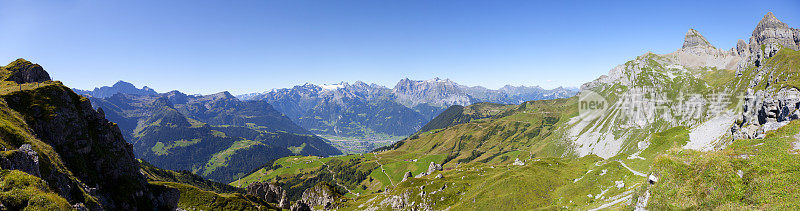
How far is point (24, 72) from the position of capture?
233 ft

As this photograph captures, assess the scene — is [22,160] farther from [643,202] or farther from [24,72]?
[643,202]

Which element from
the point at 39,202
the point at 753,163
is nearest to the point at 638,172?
the point at 753,163

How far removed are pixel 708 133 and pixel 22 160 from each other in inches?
5748

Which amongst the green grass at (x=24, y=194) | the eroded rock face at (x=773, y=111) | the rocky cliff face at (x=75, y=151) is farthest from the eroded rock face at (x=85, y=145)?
the eroded rock face at (x=773, y=111)

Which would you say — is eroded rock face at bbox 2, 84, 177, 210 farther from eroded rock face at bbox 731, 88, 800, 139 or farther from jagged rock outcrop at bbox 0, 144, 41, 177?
eroded rock face at bbox 731, 88, 800, 139

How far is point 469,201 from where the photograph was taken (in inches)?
3521

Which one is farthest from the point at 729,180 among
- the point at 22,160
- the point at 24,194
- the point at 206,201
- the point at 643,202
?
the point at 206,201

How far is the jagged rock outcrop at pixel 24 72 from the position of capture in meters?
69.6

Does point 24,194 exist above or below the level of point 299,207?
above

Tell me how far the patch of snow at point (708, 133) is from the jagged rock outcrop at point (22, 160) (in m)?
123

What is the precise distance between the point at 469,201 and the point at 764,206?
238 ft

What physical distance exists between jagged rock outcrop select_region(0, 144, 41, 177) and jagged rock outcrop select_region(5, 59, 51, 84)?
2071 inches

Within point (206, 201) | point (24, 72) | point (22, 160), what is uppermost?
point (24, 72)

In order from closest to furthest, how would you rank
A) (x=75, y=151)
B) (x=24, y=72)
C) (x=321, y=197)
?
(x=75, y=151), (x=24, y=72), (x=321, y=197)
